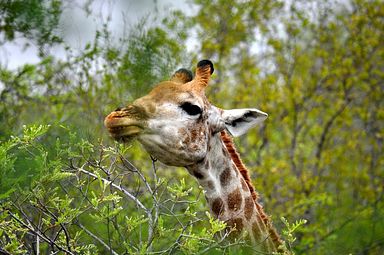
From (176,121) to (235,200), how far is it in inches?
26.3

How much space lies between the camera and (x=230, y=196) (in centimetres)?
473

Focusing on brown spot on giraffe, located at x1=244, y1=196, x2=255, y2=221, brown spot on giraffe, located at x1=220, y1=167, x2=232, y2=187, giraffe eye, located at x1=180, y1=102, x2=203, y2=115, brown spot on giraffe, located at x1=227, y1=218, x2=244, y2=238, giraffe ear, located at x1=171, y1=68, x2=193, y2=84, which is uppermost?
giraffe ear, located at x1=171, y1=68, x2=193, y2=84

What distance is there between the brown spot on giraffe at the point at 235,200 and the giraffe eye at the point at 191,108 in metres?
0.59

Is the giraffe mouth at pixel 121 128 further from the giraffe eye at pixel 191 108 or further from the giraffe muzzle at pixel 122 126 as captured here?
the giraffe eye at pixel 191 108

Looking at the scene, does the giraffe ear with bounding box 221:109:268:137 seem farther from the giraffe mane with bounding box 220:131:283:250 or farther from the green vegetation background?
the green vegetation background

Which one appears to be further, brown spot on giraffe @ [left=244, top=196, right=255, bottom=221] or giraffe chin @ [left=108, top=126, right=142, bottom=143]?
brown spot on giraffe @ [left=244, top=196, right=255, bottom=221]

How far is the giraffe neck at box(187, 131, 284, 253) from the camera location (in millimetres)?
4680

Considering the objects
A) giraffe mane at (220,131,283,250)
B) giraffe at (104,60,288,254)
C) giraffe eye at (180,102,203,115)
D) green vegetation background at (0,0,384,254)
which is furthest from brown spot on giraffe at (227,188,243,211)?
green vegetation background at (0,0,384,254)

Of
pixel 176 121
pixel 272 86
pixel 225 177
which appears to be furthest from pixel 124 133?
pixel 272 86

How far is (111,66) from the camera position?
6.88m

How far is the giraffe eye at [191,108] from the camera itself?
15.2 feet

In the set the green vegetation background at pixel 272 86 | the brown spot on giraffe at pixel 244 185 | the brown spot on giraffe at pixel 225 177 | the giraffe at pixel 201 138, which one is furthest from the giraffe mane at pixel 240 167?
the green vegetation background at pixel 272 86

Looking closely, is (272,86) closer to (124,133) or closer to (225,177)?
(225,177)

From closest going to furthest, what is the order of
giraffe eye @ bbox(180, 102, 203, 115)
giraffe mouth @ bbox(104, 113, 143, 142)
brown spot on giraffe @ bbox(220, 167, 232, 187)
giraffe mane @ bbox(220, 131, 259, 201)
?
giraffe mouth @ bbox(104, 113, 143, 142)
giraffe eye @ bbox(180, 102, 203, 115)
brown spot on giraffe @ bbox(220, 167, 232, 187)
giraffe mane @ bbox(220, 131, 259, 201)
